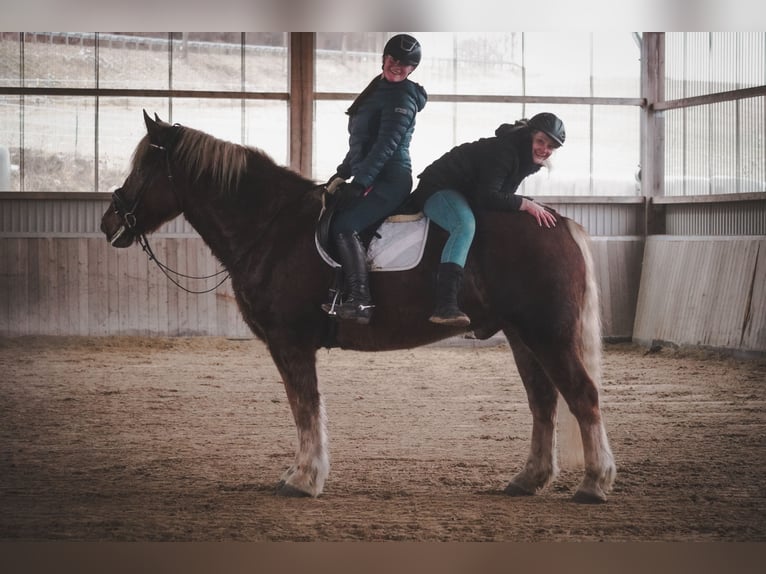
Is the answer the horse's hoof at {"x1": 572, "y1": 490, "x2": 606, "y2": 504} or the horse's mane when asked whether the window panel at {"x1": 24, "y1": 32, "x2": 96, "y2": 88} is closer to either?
the horse's mane

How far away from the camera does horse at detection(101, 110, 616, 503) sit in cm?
432

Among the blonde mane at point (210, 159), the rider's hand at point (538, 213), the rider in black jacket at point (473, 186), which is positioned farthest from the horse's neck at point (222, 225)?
the rider's hand at point (538, 213)

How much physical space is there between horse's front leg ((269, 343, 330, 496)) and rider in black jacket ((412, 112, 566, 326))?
2.30ft

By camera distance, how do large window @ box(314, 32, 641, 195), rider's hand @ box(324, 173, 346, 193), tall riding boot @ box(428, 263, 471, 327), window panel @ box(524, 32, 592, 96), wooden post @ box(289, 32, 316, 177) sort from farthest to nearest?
window panel @ box(524, 32, 592, 96) → large window @ box(314, 32, 641, 195) → wooden post @ box(289, 32, 316, 177) → rider's hand @ box(324, 173, 346, 193) → tall riding boot @ box(428, 263, 471, 327)

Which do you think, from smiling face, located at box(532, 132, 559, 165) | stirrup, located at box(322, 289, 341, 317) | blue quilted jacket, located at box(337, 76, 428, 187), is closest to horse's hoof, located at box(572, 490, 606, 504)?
stirrup, located at box(322, 289, 341, 317)

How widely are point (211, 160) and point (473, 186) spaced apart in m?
1.35

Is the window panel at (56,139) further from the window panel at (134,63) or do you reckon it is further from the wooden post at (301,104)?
the wooden post at (301,104)

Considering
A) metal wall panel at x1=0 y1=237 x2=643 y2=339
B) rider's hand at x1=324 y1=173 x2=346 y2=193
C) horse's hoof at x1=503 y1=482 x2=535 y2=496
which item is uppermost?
rider's hand at x1=324 y1=173 x2=346 y2=193

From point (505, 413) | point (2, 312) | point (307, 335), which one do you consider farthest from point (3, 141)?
point (307, 335)

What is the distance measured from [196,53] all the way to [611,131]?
18.8 feet

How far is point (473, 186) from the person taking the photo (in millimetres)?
4449

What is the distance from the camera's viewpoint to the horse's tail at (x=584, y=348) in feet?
14.4

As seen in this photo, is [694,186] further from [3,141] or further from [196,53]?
[3,141]

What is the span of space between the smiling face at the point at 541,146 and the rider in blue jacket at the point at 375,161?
606 millimetres
